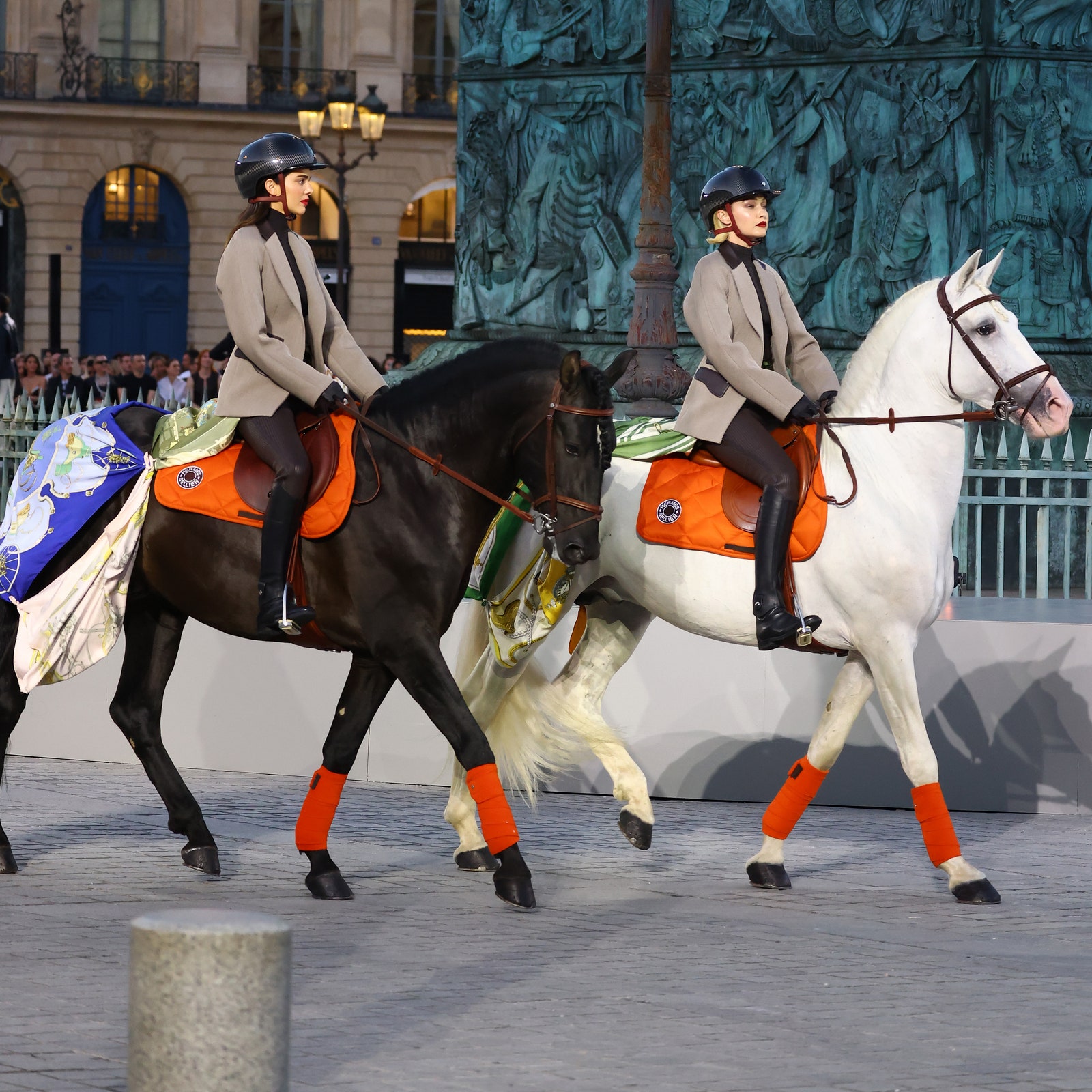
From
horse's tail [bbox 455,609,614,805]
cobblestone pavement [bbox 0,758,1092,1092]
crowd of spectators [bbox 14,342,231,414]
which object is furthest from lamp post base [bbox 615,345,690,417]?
crowd of spectators [bbox 14,342,231,414]

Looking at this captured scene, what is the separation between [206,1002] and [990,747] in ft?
22.0

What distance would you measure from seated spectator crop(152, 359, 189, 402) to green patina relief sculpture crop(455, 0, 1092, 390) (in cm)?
417

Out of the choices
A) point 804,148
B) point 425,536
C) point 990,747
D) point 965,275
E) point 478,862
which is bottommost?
point 478,862

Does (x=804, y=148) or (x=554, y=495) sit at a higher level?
(x=804, y=148)

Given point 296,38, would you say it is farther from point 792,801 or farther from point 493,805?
point 493,805

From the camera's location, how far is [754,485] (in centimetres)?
836

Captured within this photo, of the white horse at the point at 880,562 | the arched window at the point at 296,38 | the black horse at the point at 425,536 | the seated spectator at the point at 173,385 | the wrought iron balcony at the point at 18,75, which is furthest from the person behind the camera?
the arched window at the point at 296,38

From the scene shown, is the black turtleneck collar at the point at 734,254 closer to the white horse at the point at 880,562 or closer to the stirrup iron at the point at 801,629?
the white horse at the point at 880,562

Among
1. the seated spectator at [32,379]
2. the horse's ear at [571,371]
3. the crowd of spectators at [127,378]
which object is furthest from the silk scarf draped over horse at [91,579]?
the seated spectator at [32,379]

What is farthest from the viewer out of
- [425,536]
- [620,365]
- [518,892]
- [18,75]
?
[18,75]

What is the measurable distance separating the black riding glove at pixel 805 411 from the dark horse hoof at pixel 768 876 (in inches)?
68.8

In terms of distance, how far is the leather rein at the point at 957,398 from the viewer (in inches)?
313

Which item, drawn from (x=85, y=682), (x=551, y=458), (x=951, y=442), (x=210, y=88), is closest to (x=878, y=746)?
(x=951, y=442)

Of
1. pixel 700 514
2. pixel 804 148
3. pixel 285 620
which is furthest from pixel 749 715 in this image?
pixel 804 148
